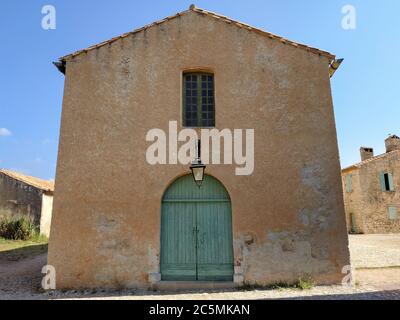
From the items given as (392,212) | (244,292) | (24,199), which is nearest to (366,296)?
(244,292)

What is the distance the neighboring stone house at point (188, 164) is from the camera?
24.8 feet

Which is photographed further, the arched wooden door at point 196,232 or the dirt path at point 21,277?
the arched wooden door at point 196,232

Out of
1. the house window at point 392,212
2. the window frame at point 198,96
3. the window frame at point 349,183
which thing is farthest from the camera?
the window frame at point 349,183

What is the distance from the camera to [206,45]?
860cm

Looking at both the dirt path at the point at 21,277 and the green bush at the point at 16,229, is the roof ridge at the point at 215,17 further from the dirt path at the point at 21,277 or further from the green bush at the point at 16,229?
the green bush at the point at 16,229

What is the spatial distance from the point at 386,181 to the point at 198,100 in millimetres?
20150

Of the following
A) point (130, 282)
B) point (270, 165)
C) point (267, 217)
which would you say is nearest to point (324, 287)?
point (267, 217)

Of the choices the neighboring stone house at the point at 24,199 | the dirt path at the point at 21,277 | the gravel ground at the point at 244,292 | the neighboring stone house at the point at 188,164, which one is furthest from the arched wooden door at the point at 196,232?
the neighboring stone house at the point at 24,199

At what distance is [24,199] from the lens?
1678cm

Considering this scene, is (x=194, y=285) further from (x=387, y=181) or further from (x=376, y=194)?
(x=387, y=181)

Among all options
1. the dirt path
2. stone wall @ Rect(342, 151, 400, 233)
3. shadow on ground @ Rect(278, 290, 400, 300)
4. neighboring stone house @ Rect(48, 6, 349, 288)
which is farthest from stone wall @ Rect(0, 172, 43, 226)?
stone wall @ Rect(342, 151, 400, 233)

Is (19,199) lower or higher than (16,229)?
higher

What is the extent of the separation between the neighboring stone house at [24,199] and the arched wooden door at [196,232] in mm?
11196
